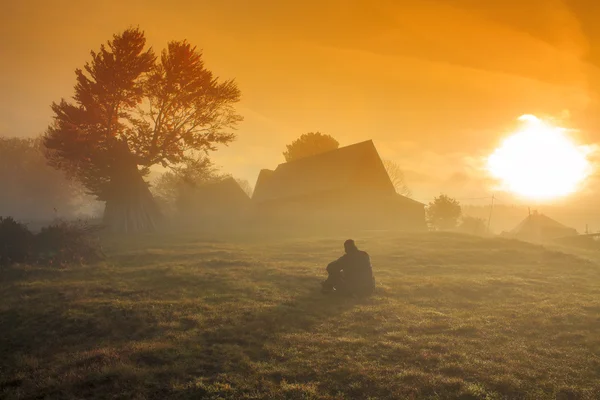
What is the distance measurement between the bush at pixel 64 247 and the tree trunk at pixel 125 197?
15170mm

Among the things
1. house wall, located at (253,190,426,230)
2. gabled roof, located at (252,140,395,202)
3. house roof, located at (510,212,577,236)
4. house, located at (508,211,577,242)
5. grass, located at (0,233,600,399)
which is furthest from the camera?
house roof, located at (510,212,577,236)

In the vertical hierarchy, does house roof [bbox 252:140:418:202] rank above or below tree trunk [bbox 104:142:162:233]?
above

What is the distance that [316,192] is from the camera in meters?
52.2

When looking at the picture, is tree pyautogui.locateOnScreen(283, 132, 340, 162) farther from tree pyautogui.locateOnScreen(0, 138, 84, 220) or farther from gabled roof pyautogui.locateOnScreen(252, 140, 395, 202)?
tree pyautogui.locateOnScreen(0, 138, 84, 220)

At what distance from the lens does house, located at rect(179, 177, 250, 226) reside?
204ft

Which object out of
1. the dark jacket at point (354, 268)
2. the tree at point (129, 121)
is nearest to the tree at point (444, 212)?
the tree at point (129, 121)

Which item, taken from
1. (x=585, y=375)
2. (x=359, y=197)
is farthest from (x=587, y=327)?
(x=359, y=197)

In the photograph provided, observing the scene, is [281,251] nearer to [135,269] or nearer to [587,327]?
[135,269]

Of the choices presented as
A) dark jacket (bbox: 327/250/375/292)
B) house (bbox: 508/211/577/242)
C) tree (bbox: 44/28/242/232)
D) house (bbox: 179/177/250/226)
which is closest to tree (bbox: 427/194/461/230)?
house (bbox: 508/211/577/242)

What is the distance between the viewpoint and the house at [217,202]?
62.1 m

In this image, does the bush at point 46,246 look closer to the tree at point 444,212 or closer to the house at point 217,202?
the house at point 217,202

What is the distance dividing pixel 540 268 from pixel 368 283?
49.7ft

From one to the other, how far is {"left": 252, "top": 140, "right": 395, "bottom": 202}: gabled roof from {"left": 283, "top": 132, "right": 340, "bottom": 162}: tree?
2252 centimetres

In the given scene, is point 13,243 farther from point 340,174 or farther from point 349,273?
point 340,174
